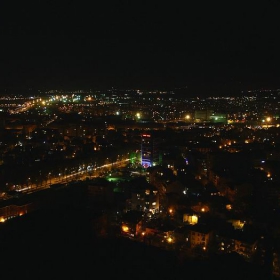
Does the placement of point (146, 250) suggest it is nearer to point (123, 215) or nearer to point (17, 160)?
point (123, 215)

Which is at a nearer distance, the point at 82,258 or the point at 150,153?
the point at 82,258

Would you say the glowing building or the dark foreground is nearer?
the dark foreground

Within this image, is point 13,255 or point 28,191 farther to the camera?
point 28,191

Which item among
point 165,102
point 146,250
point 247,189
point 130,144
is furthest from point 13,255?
point 165,102

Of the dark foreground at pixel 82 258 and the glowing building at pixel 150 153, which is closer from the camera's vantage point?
the dark foreground at pixel 82 258

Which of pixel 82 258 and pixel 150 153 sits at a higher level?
pixel 150 153

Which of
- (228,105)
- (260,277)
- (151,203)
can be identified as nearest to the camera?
(260,277)

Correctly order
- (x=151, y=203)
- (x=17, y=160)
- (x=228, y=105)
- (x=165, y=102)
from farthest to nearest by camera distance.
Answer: (x=165, y=102), (x=228, y=105), (x=17, y=160), (x=151, y=203)
